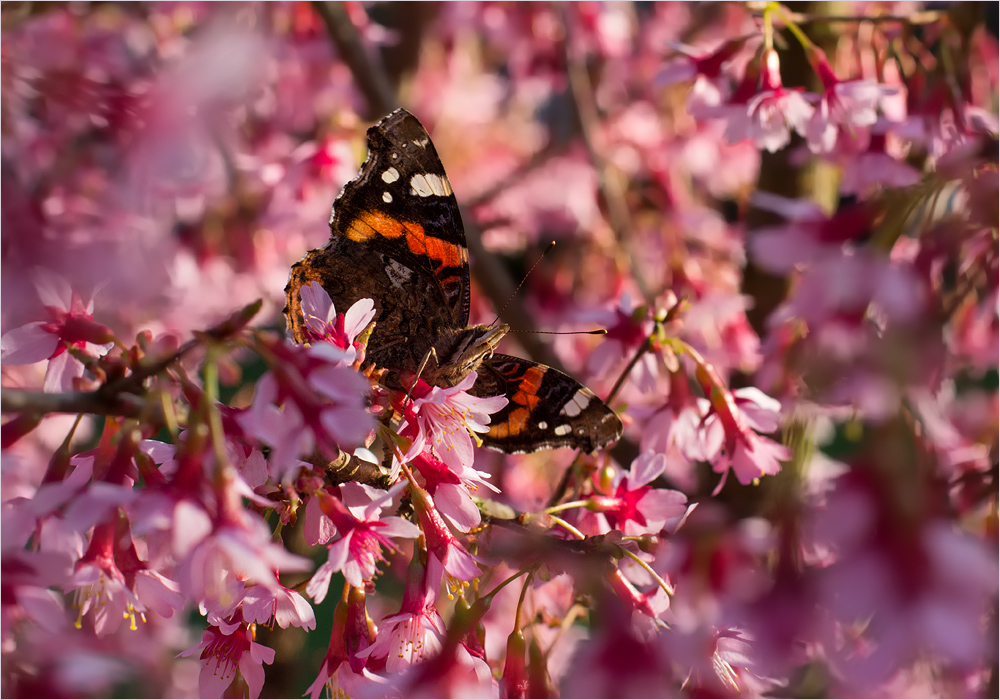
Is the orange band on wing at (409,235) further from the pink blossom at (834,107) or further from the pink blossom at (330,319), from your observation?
the pink blossom at (834,107)

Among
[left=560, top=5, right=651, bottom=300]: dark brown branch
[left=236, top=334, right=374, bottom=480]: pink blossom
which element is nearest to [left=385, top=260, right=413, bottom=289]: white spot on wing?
[left=236, top=334, right=374, bottom=480]: pink blossom

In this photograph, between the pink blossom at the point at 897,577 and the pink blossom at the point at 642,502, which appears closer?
the pink blossom at the point at 897,577

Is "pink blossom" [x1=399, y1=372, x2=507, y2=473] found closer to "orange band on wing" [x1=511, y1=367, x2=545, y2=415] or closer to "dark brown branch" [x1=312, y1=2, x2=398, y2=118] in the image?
"orange band on wing" [x1=511, y1=367, x2=545, y2=415]

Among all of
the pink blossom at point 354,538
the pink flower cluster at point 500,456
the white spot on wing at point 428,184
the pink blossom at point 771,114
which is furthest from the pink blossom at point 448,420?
the pink blossom at point 771,114

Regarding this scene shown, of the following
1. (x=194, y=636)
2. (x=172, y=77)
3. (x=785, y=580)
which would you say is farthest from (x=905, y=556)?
(x=194, y=636)

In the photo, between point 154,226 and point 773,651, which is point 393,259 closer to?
point 154,226

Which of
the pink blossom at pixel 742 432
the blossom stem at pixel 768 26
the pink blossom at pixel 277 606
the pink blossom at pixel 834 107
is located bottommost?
the pink blossom at pixel 742 432
